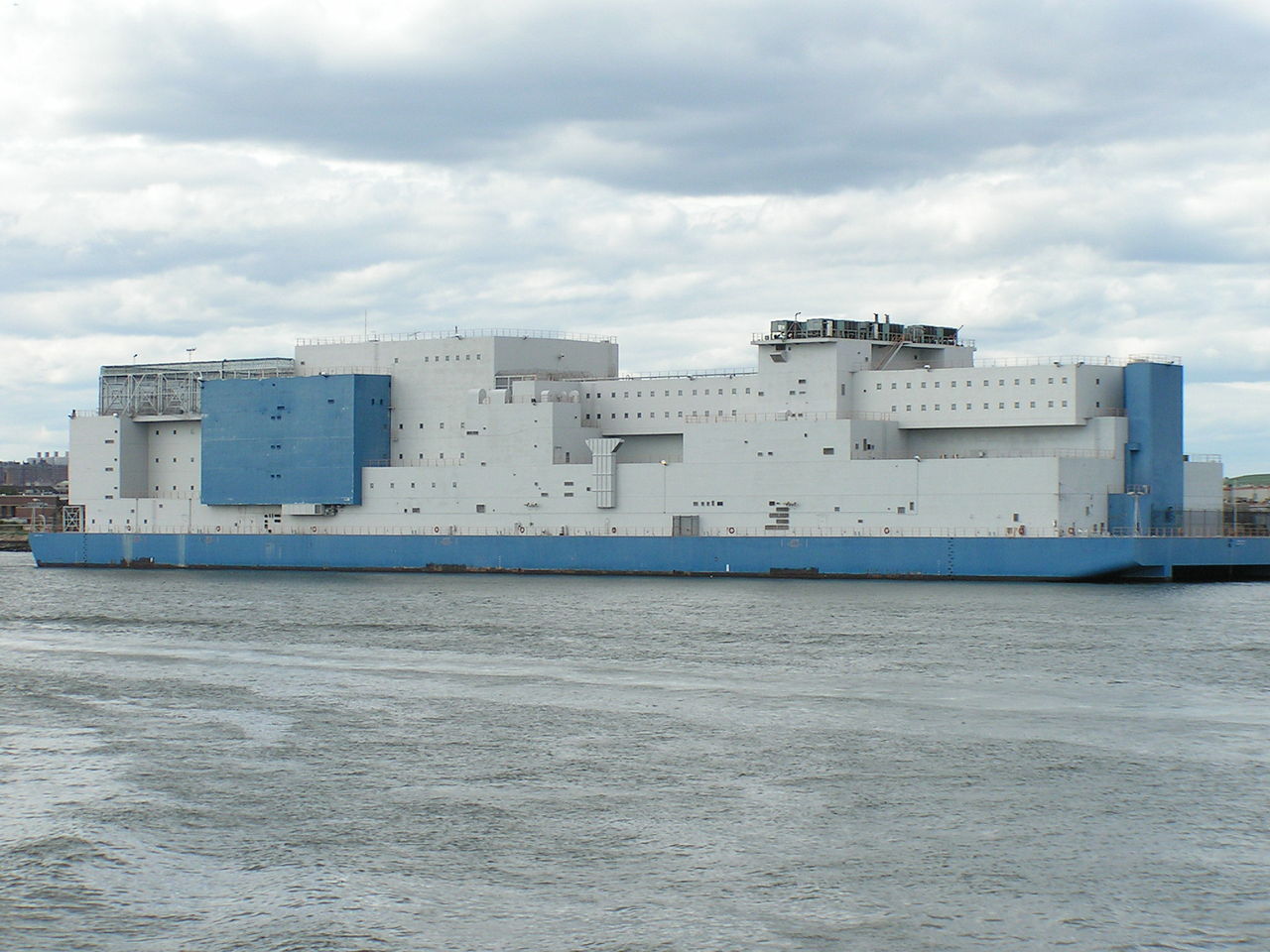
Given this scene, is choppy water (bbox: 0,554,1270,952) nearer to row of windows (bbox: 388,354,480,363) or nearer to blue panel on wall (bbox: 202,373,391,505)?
blue panel on wall (bbox: 202,373,391,505)

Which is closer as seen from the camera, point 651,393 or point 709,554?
point 709,554

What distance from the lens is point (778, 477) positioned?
45906mm

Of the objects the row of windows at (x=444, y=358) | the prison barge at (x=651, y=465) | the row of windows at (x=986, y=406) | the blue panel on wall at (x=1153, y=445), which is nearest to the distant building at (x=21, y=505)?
the prison barge at (x=651, y=465)

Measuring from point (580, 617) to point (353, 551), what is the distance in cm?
1948

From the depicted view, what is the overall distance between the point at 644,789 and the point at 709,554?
1179 inches

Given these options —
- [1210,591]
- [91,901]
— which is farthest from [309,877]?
[1210,591]

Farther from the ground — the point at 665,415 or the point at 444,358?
the point at 444,358

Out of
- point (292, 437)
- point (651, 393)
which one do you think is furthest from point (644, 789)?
point (292, 437)

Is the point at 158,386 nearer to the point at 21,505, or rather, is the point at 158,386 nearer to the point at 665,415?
the point at 665,415

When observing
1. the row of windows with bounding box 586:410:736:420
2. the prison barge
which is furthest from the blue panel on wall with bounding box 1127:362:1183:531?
the row of windows with bounding box 586:410:736:420

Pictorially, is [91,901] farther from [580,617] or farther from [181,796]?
[580,617]

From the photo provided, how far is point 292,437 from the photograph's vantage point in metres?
53.8

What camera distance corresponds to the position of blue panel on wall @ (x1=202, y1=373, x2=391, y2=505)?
5284 centimetres

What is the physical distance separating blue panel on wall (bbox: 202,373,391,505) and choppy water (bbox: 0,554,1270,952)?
69.2 ft
